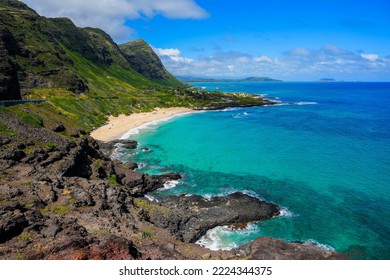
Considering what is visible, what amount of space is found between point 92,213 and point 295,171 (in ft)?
153

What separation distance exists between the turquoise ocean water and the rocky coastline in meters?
3.63

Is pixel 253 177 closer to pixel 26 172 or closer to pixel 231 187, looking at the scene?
pixel 231 187

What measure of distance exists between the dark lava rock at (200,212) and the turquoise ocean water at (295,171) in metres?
1.50

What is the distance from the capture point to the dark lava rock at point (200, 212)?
125 ft

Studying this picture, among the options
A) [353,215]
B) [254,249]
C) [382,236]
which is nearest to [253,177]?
[353,215]

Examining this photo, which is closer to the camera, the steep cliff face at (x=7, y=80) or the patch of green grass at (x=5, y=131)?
the patch of green grass at (x=5, y=131)

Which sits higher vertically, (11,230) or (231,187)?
(11,230)

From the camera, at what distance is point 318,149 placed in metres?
81.8

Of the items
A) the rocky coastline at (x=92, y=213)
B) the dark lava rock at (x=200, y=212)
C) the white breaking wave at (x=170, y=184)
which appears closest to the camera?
the rocky coastline at (x=92, y=213)

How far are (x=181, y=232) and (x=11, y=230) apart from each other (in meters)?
20.0

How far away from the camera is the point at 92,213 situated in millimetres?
30812

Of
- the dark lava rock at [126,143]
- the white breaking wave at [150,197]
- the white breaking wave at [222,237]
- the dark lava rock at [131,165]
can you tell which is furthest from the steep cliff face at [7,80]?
the white breaking wave at [222,237]

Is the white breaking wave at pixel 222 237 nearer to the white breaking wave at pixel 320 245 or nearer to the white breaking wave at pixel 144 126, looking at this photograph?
the white breaking wave at pixel 320 245

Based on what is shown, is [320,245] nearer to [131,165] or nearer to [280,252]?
[280,252]
